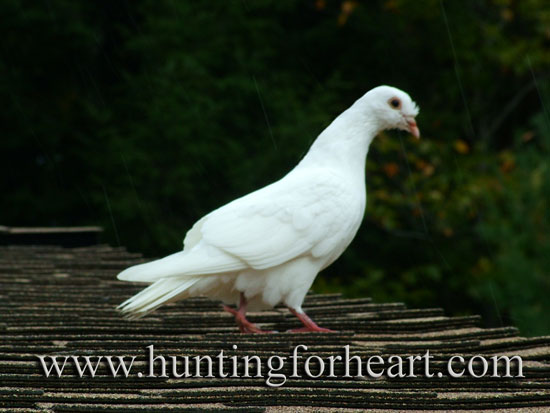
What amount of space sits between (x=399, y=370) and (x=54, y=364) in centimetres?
88

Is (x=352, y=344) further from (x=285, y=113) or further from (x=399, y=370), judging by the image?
(x=285, y=113)

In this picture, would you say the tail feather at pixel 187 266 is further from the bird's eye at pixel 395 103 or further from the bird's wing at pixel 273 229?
the bird's eye at pixel 395 103

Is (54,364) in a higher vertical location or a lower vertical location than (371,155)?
higher

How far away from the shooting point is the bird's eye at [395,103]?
11.1ft

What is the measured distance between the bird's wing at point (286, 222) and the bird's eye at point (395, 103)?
15.0 inches

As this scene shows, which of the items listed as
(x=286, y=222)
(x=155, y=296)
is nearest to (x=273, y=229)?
(x=286, y=222)

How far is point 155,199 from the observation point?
9.49 meters

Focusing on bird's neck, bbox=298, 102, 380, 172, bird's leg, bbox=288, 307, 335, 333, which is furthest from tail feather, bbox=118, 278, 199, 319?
bird's neck, bbox=298, 102, 380, 172

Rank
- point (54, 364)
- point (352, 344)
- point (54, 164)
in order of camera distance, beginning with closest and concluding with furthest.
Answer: point (54, 364), point (352, 344), point (54, 164)

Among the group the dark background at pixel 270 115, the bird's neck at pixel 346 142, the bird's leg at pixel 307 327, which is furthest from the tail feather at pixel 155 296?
the dark background at pixel 270 115

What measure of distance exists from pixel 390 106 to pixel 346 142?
0.22 m

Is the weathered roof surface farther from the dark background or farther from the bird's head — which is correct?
the dark background

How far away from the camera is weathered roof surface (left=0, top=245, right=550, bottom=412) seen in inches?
78.0

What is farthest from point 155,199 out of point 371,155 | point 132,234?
point 371,155
